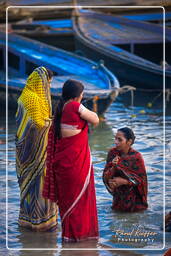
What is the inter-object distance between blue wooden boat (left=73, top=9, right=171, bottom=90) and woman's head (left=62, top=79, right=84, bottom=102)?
8.02 meters

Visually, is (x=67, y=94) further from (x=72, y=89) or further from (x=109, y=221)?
(x=109, y=221)

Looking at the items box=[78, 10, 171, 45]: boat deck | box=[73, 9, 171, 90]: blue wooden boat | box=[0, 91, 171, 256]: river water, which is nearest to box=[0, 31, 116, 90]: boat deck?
box=[73, 9, 171, 90]: blue wooden boat

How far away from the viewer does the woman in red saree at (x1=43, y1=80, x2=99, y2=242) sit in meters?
4.33

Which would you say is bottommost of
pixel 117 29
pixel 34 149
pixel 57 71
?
pixel 57 71

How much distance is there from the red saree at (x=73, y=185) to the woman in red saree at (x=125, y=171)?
62cm

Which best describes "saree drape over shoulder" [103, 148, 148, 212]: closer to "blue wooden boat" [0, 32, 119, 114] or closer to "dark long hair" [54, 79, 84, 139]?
"dark long hair" [54, 79, 84, 139]

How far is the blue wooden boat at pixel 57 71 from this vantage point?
33.7 ft

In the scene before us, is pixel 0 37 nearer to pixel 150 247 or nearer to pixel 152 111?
pixel 152 111

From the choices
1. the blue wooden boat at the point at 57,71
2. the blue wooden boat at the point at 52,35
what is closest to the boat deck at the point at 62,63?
the blue wooden boat at the point at 57,71

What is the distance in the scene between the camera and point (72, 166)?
4.36 meters

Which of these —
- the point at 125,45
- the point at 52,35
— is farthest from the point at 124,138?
the point at 52,35

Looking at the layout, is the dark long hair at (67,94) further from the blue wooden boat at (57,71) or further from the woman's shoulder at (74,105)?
the blue wooden boat at (57,71)

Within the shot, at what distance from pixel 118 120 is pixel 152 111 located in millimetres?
1154

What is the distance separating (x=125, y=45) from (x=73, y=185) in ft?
36.6
